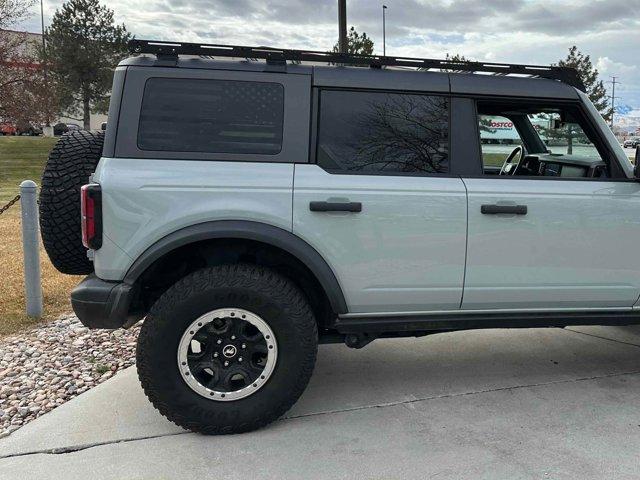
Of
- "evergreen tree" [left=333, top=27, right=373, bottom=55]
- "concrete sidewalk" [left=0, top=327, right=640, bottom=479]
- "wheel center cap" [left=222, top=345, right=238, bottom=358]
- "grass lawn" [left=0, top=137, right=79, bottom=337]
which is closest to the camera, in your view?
"concrete sidewalk" [left=0, top=327, right=640, bottom=479]

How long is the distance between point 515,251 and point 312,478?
5.32 ft

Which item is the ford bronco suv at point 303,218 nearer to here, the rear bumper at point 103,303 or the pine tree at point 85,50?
the rear bumper at point 103,303

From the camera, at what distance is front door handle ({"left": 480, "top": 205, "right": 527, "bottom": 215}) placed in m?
3.12

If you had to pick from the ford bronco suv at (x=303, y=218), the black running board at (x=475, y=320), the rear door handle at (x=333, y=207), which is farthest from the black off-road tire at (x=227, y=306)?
the rear door handle at (x=333, y=207)

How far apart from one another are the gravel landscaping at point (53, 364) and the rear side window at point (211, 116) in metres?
1.72

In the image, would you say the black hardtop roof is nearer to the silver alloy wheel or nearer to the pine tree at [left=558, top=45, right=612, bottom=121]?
the silver alloy wheel

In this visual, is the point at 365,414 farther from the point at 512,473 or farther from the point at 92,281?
the point at 92,281

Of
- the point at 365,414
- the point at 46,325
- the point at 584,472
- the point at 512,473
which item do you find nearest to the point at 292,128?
the point at 365,414

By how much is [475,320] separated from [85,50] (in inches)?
1441

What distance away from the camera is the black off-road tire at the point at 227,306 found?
9.48 ft

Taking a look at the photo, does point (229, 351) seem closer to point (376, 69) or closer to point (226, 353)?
point (226, 353)

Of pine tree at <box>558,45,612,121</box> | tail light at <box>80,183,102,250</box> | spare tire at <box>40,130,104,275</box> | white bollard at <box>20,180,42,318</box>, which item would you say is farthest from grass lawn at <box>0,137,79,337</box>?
pine tree at <box>558,45,612,121</box>

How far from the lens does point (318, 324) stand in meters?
3.37

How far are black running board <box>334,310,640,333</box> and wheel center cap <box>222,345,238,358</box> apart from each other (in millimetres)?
573
